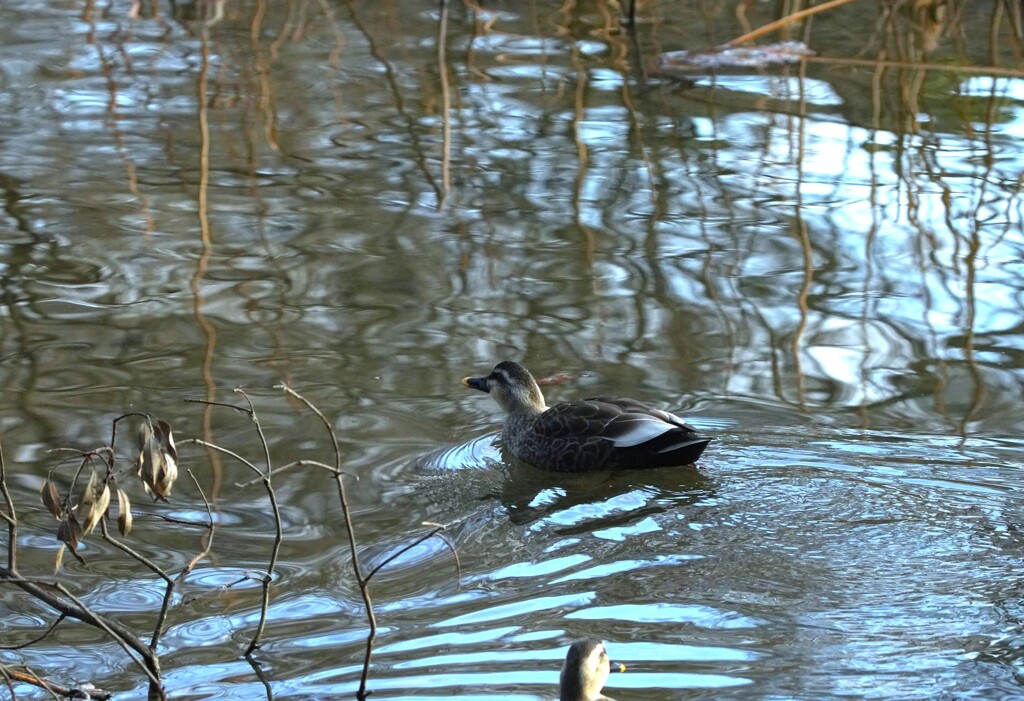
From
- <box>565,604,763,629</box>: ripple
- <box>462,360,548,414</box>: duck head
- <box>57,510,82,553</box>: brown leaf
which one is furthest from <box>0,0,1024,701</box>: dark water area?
<box>57,510,82,553</box>: brown leaf

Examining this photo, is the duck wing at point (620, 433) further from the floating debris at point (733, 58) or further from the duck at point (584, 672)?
the floating debris at point (733, 58)

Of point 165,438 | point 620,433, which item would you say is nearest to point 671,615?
point 620,433

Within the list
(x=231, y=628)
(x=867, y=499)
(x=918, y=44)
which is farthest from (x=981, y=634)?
(x=918, y=44)

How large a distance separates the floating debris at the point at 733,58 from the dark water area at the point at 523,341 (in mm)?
302

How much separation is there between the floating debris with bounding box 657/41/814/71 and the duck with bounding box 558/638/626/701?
970cm

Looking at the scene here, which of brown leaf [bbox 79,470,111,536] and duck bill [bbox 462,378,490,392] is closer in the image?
brown leaf [bbox 79,470,111,536]

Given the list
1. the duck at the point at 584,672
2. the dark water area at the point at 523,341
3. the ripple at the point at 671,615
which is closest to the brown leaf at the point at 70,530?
the dark water area at the point at 523,341

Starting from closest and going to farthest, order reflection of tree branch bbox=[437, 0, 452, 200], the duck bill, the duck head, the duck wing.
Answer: the duck wing
the duck head
the duck bill
reflection of tree branch bbox=[437, 0, 452, 200]

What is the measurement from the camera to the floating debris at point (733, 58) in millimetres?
13094

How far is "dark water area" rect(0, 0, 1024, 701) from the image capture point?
4730mm

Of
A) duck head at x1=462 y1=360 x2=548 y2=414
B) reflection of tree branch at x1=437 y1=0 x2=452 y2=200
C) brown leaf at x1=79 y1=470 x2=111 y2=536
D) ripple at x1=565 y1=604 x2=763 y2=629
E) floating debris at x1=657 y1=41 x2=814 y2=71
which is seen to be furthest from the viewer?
floating debris at x1=657 y1=41 x2=814 y2=71

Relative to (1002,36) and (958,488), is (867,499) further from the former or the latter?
(1002,36)

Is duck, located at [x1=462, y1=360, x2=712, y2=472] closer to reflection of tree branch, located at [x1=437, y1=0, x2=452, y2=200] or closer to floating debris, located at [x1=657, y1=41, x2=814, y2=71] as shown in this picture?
reflection of tree branch, located at [x1=437, y1=0, x2=452, y2=200]

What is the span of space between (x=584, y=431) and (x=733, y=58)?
25.4ft
